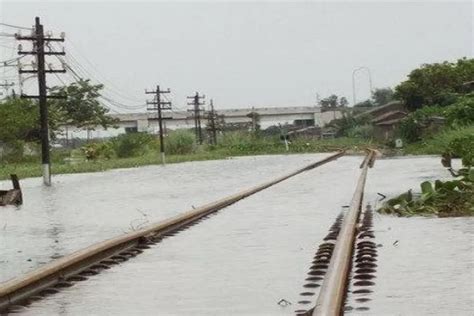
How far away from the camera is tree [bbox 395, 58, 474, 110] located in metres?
63.8

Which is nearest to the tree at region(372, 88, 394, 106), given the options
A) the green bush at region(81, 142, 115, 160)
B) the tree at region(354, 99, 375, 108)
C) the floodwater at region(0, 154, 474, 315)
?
the tree at region(354, 99, 375, 108)

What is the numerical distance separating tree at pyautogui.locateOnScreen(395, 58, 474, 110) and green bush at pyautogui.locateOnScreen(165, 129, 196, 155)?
1923cm

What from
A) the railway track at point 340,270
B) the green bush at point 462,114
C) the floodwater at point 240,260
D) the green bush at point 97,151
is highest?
the green bush at point 462,114

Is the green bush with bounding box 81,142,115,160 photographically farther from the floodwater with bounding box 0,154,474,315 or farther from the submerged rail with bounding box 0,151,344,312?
the submerged rail with bounding box 0,151,344,312

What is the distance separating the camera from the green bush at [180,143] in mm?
62662

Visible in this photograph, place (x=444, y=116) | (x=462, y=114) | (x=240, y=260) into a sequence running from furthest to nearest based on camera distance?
(x=444, y=116) < (x=462, y=114) < (x=240, y=260)

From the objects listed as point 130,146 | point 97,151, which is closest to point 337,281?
point 97,151

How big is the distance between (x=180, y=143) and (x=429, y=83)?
→ 73.5 feet

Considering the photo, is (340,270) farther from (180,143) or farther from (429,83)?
(429,83)

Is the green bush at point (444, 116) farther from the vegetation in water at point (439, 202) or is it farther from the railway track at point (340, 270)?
the railway track at point (340, 270)

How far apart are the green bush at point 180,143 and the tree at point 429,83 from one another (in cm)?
1923

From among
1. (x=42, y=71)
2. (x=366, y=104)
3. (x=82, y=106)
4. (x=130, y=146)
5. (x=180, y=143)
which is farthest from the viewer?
(x=366, y=104)

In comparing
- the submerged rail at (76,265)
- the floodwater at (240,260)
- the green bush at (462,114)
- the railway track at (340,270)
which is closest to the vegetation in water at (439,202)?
the floodwater at (240,260)

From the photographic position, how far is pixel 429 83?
6388 centimetres
